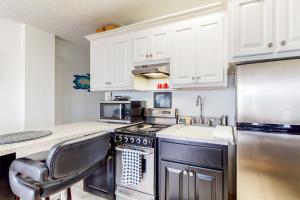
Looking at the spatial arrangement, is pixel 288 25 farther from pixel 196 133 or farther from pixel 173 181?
pixel 173 181

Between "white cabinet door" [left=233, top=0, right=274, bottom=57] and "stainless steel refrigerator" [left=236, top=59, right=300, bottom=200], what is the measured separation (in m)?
0.21

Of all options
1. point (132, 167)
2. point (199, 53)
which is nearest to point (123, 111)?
point (132, 167)

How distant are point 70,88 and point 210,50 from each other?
3169 millimetres

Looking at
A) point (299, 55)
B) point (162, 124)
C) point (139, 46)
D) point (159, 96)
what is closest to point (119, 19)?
point (139, 46)

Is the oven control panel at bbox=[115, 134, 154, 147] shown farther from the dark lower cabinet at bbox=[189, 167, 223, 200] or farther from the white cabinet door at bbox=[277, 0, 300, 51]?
the white cabinet door at bbox=[277, 0, 300, 51]

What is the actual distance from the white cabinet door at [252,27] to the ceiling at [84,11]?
2.39ft

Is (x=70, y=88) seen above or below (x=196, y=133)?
above

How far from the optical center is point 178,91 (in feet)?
8.04

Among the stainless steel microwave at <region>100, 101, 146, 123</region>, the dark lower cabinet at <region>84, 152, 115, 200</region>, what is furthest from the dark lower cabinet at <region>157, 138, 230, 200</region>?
the stainless steel microwave at <region>100, 101, 146, 123</region>

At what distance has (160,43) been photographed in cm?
219

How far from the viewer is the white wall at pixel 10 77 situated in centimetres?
247

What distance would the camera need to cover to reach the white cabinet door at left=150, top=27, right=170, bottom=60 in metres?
2.14

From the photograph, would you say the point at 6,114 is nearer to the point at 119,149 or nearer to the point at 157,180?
the point at 119,149

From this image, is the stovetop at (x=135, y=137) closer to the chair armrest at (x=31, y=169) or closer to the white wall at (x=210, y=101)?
the white wall at (x=210, y=101)
